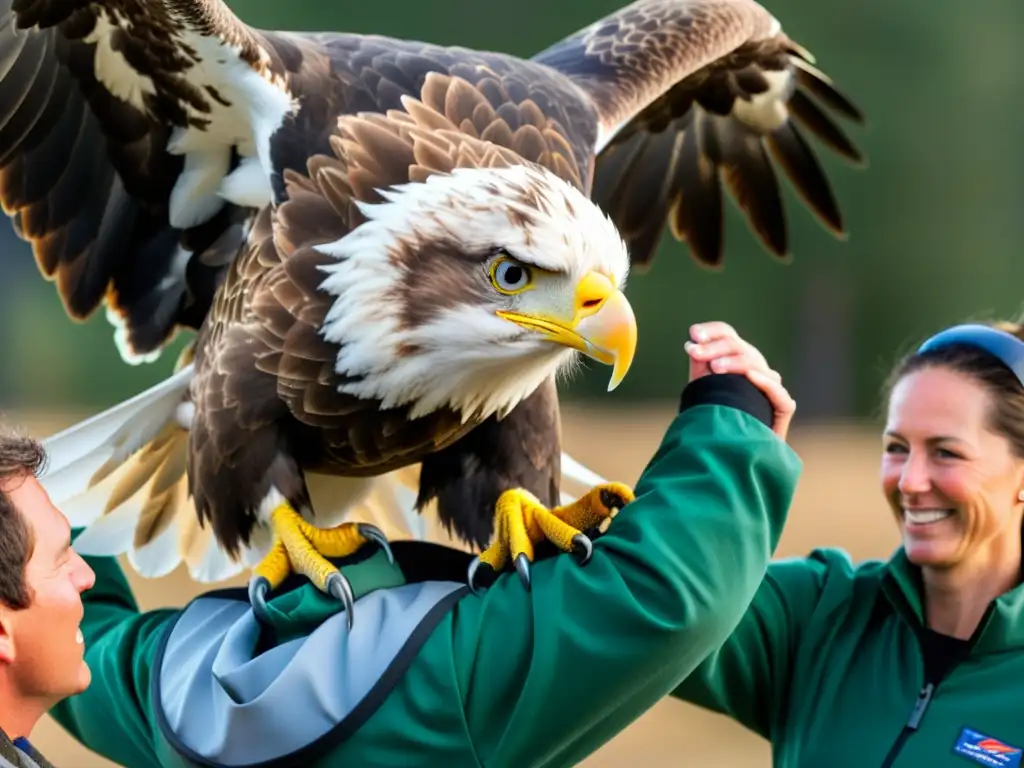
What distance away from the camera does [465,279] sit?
169 cm

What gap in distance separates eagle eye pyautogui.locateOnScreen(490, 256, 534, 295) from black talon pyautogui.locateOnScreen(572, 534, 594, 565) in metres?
0.36

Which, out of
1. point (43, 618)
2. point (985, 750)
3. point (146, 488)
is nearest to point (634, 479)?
point (146, 488)

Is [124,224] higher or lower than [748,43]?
lower

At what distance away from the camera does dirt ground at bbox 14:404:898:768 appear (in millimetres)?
5070

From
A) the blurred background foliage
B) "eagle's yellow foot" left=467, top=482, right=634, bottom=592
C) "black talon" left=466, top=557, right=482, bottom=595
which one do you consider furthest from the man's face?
the blurred background foliage

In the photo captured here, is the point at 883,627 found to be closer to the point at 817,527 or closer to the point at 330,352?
the point at 330,352

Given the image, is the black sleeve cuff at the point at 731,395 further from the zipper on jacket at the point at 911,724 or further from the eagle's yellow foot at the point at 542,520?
the zipper on jacket at the point at 911,724

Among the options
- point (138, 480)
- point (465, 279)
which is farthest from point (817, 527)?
point (465, 279)

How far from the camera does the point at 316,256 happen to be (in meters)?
1.82

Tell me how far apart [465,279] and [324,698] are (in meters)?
0.60

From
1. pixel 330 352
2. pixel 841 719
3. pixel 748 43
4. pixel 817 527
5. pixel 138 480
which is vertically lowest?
pixel 817 527

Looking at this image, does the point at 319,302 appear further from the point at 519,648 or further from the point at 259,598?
the point at 519,648

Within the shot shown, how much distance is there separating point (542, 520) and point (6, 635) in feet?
2.19

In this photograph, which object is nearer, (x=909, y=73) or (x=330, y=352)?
(x=330, y=352)
